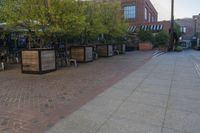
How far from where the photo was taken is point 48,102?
20.0ft

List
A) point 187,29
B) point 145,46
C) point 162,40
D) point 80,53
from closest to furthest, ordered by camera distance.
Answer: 1. point 80,53
2. point 145,46
3. point 162,40
4. point 187,29

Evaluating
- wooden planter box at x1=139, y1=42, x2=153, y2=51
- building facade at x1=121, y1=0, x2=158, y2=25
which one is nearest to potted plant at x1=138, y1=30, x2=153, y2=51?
wooden planter box at x1=139, y1=42, x2=153, y2=51

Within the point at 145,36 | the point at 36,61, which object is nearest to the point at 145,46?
the point at 145,36

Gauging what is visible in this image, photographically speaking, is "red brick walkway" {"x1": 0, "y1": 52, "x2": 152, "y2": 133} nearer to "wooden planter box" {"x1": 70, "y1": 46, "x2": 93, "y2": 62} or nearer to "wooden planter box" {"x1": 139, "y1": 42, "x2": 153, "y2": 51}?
"wooden planter box" {"x1": 70, "y1": 46, "x2": 93, "y2": 62}

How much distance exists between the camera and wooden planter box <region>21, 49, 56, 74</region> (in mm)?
10719

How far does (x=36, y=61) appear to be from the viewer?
424 inches

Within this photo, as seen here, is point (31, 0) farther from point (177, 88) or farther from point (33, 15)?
point (177, 88)

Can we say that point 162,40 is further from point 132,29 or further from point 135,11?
point 135,11

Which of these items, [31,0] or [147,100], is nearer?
[147,100]

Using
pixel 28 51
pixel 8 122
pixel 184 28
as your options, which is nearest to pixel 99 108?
pixel 8 122

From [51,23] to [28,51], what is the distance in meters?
1.83

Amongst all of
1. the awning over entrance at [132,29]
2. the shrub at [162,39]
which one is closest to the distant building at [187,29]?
the awning over entrance at [132,29]

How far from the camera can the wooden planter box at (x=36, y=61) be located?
10.7 m

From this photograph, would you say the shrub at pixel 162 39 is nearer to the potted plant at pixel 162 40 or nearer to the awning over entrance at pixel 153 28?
the potted plant at pixel 162 40
